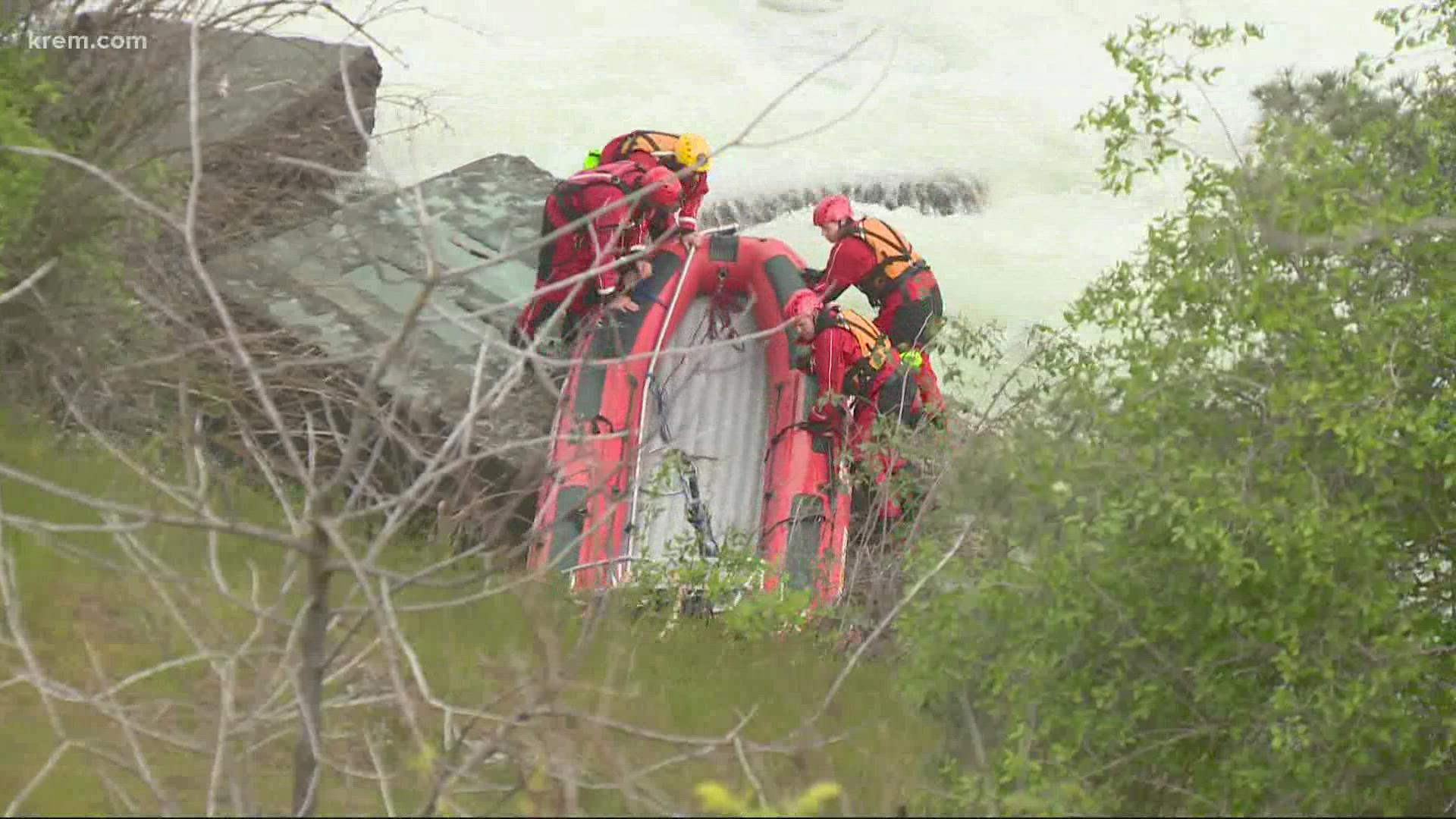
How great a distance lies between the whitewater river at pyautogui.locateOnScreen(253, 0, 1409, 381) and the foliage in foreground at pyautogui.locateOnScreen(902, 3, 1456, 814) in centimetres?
752

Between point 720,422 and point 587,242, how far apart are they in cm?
104

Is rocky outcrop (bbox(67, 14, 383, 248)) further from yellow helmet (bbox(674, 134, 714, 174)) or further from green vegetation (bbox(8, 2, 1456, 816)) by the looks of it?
green vegetation (bbox(8, 2, 1456, 816))

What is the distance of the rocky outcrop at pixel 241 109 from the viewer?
25.9 feet

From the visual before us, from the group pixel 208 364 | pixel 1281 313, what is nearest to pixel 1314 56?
pixel 208 364

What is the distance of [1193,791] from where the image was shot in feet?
17.0

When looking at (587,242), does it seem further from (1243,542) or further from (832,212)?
(1243,542)

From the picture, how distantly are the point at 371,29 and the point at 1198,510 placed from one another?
39.0 ft

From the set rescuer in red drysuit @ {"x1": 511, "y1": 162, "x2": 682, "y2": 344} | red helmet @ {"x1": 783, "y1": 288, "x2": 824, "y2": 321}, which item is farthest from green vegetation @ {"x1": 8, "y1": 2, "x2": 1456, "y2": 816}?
rescuer in red drysuit @ {"x1": 511, "y1": 162, "x2": 682, "y2": 344}

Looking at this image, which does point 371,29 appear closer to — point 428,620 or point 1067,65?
point 1067,65

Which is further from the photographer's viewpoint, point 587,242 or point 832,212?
point 832,212

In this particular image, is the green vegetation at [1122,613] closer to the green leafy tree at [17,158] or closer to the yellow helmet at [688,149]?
the green leafy tree at [17,158]

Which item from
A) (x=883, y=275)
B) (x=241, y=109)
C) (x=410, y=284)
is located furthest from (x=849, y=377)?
(x=241, y=109)

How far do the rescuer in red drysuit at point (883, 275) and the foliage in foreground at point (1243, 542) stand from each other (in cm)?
357

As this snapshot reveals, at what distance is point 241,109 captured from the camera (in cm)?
938
